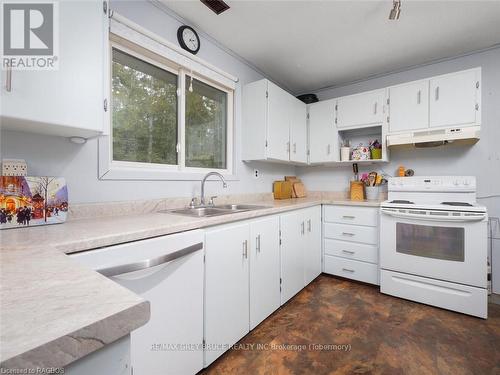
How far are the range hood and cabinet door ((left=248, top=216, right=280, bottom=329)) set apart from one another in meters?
1.63

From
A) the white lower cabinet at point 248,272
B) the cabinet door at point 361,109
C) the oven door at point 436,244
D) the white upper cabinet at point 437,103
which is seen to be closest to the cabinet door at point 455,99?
the white upper cabinet at point 437,103

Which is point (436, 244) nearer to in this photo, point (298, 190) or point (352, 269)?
point (352, 269)

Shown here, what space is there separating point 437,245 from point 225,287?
191cm

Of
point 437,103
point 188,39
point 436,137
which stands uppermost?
point 188,39

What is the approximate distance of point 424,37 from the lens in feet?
7.18

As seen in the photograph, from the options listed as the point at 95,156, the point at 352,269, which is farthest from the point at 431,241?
the point at 95,156

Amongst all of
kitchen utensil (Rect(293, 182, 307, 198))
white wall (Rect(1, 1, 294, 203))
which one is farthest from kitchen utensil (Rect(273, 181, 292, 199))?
white wall (Rect(1, 1, 294, 203))

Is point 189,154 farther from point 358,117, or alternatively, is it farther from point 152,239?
point 358,117

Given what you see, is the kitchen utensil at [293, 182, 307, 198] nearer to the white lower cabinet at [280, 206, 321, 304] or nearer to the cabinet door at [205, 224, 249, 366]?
A: the white lower cabinet at [280, 206, 321, 304]

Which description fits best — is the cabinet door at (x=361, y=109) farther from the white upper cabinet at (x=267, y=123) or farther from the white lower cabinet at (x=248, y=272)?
the white lower cabinet at (x=248, y=272)

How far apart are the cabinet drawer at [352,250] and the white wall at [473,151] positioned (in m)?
1.01

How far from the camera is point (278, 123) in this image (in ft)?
8.53

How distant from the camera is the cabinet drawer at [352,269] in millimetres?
2475

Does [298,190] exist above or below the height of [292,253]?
above
